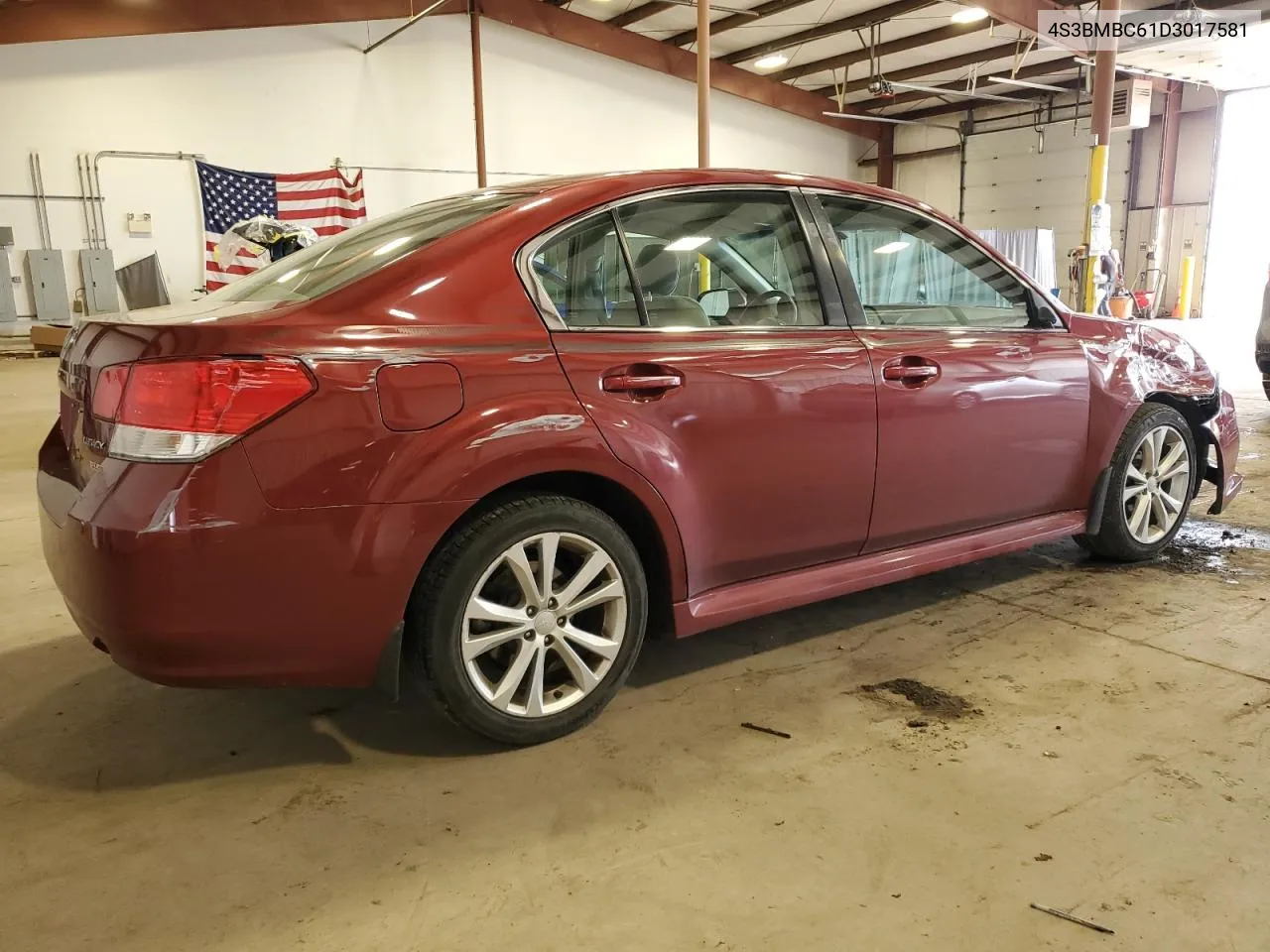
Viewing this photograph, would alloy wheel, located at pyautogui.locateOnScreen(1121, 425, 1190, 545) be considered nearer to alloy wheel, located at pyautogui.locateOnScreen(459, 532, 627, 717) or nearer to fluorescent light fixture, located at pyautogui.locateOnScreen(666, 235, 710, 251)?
fluorescent light fixture, located at pyautogui.locateOnScreen(666, 235, 710, 251)

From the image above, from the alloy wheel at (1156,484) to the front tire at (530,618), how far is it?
2.18 m

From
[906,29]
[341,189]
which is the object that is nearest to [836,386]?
[341,189]

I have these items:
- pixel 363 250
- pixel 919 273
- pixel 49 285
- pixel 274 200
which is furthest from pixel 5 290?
pixel 919 273

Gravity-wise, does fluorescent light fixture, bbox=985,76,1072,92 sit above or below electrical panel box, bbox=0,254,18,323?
above

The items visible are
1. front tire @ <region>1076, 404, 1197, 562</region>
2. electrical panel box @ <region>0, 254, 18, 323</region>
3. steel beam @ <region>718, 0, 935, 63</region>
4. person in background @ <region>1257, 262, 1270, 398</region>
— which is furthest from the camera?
steel beam @ <region>718, 0, 935, 63</region>

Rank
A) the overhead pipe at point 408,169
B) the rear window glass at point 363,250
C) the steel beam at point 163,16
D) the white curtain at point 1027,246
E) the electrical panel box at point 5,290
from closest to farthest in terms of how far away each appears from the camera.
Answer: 1. the rear window glass at point 363,250
2. the steel beam at point 163,16
3. the electrical panel box at point 5,290
4. the overhead pipe at point 408,169
5. the white curtain at point 1027,246

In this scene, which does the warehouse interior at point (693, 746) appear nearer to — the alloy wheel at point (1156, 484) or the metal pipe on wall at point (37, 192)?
the alloy wheel at point (1156, 484)

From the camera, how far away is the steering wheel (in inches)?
102

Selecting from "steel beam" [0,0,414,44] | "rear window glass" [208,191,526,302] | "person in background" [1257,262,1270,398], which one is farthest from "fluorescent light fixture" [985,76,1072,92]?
"rear window glass" [208,191,526,302]

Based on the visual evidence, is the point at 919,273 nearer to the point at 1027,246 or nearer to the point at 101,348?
the point at 101,348

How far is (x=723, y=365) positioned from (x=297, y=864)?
1.48m

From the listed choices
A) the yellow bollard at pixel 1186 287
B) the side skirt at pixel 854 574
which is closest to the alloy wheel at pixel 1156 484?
the side skirt at pixel 854 574

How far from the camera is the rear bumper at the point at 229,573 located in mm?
1781

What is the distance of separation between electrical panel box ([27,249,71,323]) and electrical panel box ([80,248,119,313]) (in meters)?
0.27
